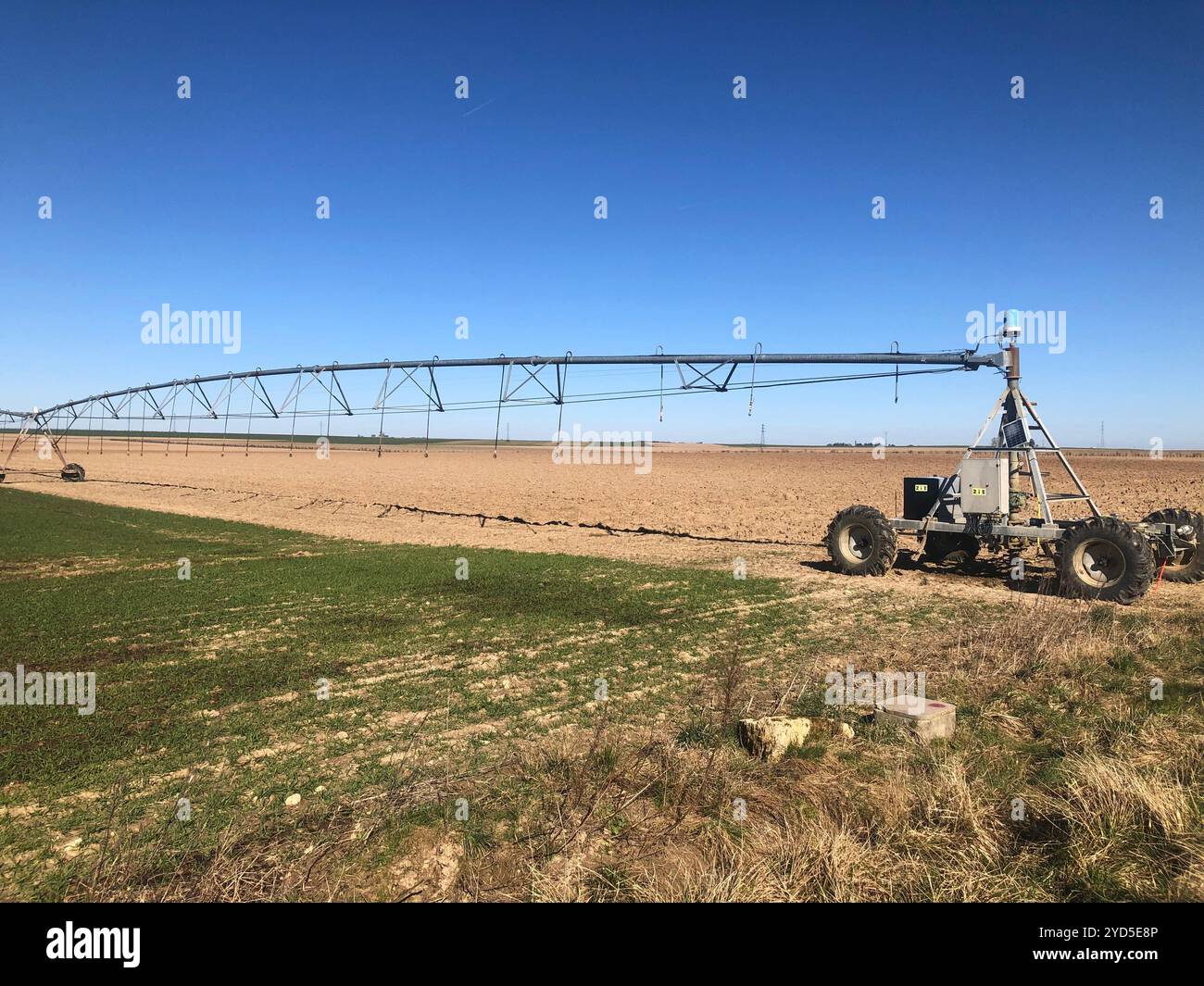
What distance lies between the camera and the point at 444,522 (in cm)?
2855

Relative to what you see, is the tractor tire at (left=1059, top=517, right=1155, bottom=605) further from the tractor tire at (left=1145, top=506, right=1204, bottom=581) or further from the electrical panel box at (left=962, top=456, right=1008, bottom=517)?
the tractor tire at (left=1145, top=506, right=1204, bottom=581)

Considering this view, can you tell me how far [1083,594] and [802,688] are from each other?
26.2 ft

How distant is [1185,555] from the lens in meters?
14.9

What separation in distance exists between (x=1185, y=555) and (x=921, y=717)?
1235cm

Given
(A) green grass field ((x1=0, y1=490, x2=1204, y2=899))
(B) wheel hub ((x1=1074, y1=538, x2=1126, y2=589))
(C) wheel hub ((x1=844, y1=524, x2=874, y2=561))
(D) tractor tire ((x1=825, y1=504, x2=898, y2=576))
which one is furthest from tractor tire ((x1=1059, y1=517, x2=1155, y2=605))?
(C) wheel hub ((x1=844, y1=524, x2=874, y2=561))

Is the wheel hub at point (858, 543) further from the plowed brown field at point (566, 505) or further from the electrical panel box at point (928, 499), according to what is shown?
the electrical panel box at point (928, 499)

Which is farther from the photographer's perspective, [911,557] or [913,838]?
[911,557]

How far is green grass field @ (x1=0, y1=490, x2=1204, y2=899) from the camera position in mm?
4355

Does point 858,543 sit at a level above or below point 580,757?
above

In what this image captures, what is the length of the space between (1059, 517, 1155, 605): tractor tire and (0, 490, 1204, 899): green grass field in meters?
0.93

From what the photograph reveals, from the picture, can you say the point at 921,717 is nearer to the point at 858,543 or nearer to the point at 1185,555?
the point at 858,543

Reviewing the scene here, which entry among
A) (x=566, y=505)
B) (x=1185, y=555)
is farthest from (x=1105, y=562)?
(x=566, y=505)
